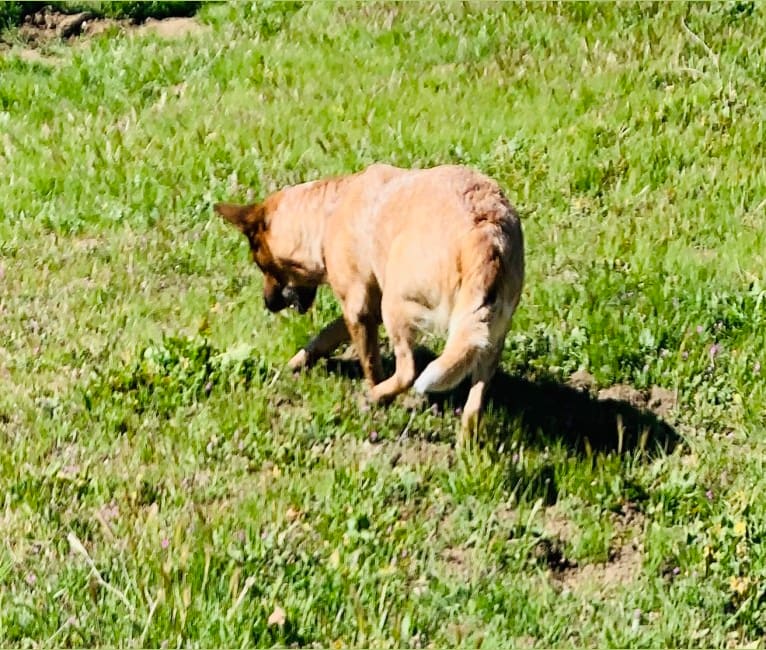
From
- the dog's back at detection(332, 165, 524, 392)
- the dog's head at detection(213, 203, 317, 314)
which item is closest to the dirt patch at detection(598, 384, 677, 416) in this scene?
the dog's back at detection(332, 165, 524, 392)

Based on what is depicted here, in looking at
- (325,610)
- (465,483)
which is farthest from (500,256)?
(325,610)

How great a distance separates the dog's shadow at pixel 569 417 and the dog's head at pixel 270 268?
616mm

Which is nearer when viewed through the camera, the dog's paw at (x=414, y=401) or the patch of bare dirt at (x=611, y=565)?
the patch of bare dirt at (x=611, y=565)

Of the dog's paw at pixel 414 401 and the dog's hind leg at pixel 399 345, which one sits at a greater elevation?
the dog's hind leg at pixel 399 345

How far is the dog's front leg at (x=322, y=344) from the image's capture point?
6441 millimetres

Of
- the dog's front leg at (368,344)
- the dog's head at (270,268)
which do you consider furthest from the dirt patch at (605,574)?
the dog's head at (270,268)

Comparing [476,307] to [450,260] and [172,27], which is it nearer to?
[450,260]

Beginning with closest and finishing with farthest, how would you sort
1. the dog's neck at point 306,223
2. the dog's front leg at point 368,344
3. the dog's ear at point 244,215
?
the dog's front leg at point 368,344 → the dog's neck at point 306,223 → the dog's ear at point 244,215

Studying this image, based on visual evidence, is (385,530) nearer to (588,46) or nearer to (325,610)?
A: (325,610)

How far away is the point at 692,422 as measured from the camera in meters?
5.82

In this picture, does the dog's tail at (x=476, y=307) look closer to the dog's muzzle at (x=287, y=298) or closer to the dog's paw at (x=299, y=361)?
the dog's paw at (x=299, y=361)

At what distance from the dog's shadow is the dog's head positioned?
616 mm

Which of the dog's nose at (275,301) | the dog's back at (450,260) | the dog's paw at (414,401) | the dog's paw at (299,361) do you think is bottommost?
the dog's paw at (414,401)

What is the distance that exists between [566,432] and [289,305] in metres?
1.89
